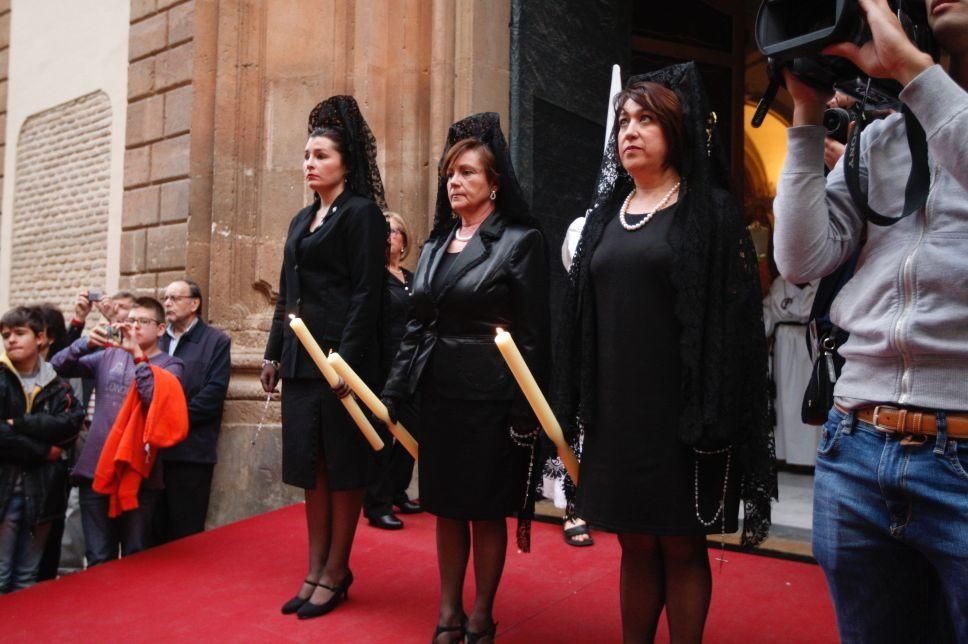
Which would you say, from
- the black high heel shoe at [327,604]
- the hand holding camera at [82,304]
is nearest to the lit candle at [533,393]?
the black high heel shoe at [327,604]

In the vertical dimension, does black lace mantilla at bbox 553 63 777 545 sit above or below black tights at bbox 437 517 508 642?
above

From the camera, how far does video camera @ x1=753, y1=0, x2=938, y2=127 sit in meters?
1.53

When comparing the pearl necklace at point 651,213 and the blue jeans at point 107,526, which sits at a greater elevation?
the pearl necklace at point 651,213

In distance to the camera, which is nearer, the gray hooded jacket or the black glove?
the gray hooded jacket

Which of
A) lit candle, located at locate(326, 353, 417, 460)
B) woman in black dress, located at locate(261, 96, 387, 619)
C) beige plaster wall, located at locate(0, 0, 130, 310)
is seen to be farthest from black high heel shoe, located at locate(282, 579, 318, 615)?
beige plaster wall, located at locate(0, 0, 130, 310)

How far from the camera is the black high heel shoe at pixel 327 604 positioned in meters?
3.33

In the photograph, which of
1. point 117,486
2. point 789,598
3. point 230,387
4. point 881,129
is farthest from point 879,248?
point 230,387

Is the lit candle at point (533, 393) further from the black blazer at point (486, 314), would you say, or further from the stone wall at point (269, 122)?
the stone wall at point (269, 122)

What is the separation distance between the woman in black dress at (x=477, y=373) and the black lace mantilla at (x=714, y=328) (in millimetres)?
437

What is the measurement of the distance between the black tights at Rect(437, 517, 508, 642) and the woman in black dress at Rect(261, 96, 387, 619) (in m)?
0.61

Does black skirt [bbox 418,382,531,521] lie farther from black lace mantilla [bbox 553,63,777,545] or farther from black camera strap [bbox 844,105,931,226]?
black camera strap [bbox 844,105,931,226]

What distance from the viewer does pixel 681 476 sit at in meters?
2.28

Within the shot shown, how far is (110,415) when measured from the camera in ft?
15.5

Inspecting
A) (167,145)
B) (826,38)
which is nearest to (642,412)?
(826,38)
